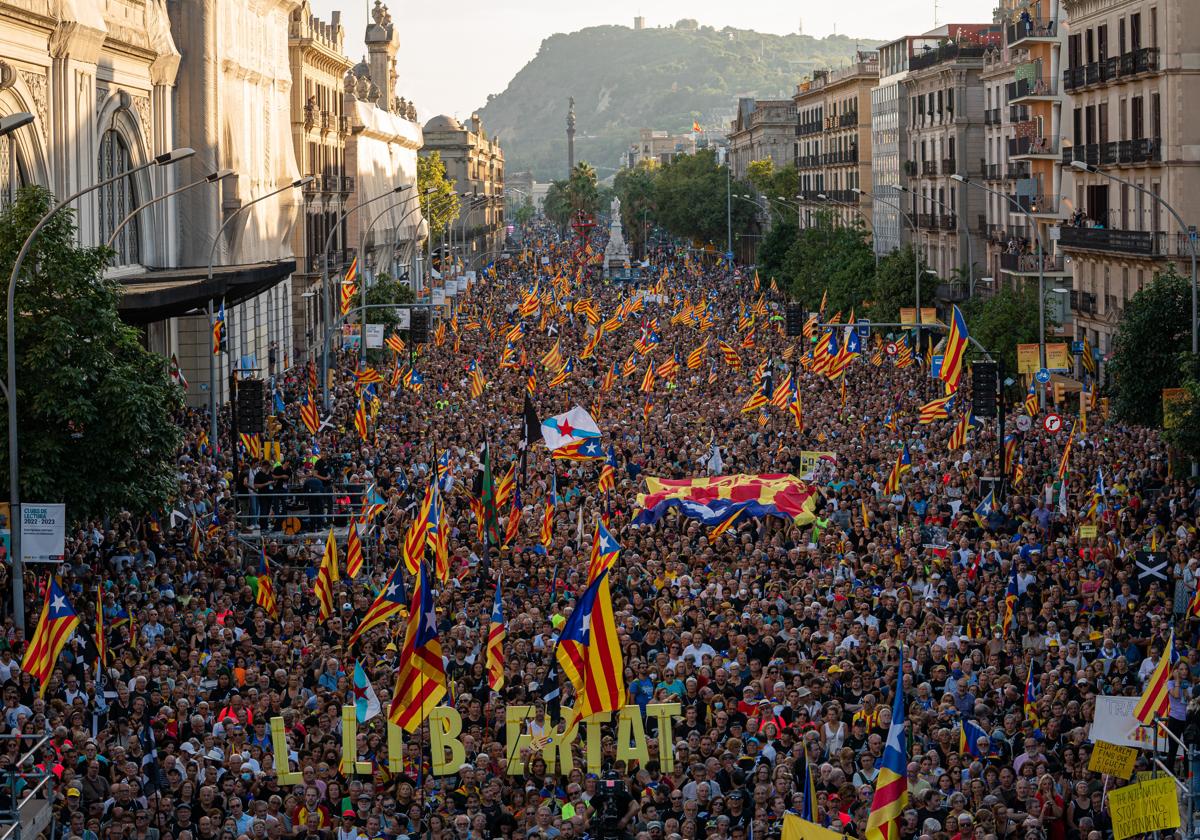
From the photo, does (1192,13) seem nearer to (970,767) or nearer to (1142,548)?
(1142,548)

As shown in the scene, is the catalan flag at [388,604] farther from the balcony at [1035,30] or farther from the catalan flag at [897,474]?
the balcony at [1035,30]

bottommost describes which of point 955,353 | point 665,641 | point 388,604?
point 665,641

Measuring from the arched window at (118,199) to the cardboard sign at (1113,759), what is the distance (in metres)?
35.9

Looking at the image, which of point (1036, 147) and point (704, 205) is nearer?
point (1036, 147)

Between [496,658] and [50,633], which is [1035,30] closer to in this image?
[496,658]

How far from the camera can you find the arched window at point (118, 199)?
4897 centimetres

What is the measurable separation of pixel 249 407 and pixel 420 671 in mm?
21295

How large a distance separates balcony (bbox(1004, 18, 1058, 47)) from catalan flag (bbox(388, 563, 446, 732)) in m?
52.4

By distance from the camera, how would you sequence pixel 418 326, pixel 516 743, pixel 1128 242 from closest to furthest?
pixel 516 743, pixel 1128 242, pixel 418 326

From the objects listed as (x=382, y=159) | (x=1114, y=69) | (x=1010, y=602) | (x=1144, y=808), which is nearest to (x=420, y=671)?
(x=1144, y=808)

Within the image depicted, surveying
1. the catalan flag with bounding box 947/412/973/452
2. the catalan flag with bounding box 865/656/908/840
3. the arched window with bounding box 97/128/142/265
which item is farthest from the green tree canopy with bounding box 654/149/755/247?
the catalan flag with bounding box 865/656/908/840

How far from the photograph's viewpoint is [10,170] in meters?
40.4

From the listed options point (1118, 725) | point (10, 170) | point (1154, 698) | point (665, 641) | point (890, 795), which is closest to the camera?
point (890, 795)

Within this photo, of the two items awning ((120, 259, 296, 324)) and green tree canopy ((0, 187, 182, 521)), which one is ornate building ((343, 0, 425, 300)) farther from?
green tree canopy ((0, 187, 182, 521))
